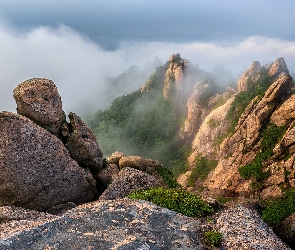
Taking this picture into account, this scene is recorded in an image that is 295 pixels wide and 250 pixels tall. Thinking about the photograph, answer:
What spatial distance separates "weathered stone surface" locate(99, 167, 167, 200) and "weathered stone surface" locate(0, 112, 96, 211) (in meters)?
3.14

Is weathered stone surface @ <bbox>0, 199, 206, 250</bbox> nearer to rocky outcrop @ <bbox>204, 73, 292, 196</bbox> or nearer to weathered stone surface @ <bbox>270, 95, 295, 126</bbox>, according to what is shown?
rocky outcrop @ <bbox>204, 73, 292, 196</bbox>

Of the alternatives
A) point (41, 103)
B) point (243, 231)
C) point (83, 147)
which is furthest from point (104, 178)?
point (243, 231)

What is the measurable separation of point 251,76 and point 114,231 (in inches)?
2811

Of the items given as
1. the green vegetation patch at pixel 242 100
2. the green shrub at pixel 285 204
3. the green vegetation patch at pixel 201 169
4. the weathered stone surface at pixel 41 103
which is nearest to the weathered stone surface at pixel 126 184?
the weathered stone surface at pixel 41 103

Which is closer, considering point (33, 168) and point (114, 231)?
point (114, 231)

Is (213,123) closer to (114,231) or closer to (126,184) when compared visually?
(126,184)

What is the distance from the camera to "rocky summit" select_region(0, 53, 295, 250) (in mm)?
15445

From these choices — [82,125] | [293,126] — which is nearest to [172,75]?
[293,126]

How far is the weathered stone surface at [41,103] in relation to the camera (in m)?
28.7

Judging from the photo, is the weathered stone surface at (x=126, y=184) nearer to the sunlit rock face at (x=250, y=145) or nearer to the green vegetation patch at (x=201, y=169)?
the sunlit rock face at (x=250, y=145)

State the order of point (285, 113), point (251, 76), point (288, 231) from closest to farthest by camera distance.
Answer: point (288, 231) < point (285, 113) < point (251, 76)

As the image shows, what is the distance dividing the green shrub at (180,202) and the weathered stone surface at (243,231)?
1021 mm

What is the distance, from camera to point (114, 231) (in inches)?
605

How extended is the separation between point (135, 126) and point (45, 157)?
86.8 meters
